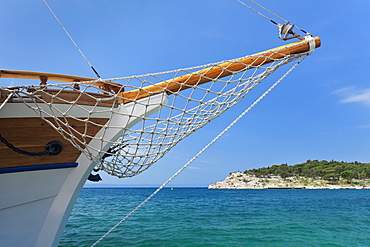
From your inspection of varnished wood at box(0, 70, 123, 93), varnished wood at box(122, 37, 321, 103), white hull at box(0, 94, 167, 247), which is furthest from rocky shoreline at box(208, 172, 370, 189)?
varnished wood at box(0, 70, 123, 93)

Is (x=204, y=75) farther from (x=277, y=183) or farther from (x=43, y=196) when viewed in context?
(x=277, y=183)

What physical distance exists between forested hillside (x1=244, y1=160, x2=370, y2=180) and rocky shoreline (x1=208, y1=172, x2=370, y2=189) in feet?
7.01

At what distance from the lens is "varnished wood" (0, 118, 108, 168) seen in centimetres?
204

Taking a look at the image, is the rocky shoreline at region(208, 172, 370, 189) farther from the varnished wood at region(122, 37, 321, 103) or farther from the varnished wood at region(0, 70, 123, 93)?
the varnished wood at region(0, 70, 123, 93)

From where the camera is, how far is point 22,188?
219 cm

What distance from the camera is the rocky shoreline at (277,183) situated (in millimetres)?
59000

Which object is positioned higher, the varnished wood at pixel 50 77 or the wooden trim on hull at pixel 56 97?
the varnished wood at pixel 50 77

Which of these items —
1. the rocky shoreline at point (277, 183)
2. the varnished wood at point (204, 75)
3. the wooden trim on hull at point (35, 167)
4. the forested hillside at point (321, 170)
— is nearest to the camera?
the wooden trim on hull at point (35, 167)

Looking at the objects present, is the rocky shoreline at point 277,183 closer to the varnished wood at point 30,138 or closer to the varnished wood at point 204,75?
the varnished wood at point 204,75

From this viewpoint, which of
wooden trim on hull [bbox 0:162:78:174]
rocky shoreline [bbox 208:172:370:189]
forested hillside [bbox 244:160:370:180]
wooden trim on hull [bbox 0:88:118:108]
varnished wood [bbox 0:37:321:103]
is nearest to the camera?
wooden trim on hull [bbox 0:88:118:108]

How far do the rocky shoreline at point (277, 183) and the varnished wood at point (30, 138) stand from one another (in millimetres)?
68039

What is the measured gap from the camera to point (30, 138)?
6.99 feet

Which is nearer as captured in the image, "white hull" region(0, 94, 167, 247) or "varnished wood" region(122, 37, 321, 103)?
"white hull" region(0, 94, 167, 247)

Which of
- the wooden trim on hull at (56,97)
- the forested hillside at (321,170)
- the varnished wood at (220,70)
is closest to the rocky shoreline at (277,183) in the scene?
the forested hillside at (321,170)
